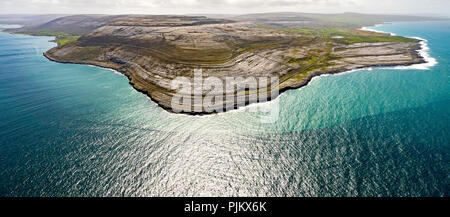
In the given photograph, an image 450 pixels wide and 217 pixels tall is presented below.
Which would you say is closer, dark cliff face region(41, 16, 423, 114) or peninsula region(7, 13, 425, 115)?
peninsula region(7, 13, 425, 115)

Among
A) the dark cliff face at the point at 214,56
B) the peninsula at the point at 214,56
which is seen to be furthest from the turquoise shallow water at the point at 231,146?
the dark cliff face at the point at 214,56

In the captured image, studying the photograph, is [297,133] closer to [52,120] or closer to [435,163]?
[435,163]

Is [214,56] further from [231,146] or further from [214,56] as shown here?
[231,146]

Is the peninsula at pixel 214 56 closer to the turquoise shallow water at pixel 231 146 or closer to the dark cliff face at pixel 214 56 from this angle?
the dark cliff face at pixel 214 56

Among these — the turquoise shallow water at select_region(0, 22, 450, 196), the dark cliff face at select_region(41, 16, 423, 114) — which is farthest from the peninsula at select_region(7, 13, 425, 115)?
the turquoise shallow water at select_region(0, 22, 450, 196)

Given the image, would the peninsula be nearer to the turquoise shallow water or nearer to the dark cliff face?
the dark cliff face

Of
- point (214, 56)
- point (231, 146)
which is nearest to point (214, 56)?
point (214, 56)
